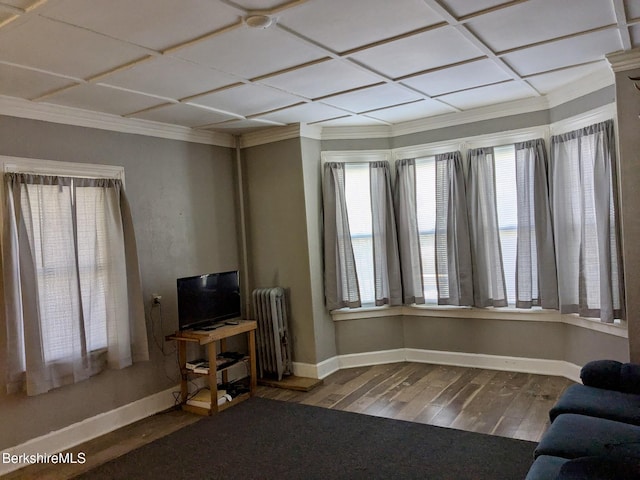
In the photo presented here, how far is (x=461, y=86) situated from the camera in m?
3.91

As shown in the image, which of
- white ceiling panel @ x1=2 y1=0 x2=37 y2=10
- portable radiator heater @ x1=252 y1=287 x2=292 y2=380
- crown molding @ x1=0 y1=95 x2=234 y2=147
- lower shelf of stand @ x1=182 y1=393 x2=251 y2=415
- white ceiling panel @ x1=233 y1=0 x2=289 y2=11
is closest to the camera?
white ceiling panel @ x1=2 y1=0 x2=37 y2=10

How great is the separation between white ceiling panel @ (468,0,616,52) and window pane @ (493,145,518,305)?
180 cm

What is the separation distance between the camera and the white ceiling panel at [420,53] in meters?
2.81

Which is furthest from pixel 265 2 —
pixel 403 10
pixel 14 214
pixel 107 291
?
pixel 107 291

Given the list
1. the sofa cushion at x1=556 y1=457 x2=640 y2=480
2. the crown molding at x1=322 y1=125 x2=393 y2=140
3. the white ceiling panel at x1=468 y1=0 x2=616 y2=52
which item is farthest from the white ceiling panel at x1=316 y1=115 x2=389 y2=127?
the sofa cushion at x1=556 y1=457 x2=640 y2=480

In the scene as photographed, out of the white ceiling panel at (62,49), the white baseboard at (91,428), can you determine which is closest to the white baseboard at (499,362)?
the white baseboard at (91,428)

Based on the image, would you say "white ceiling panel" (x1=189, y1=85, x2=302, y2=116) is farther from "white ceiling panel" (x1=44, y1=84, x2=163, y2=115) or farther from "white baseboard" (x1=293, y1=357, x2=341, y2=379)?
"white baseboard" (x1=293, y1=357, x2=341, y2=379)

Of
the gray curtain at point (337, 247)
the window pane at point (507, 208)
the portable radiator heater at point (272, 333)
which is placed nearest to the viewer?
the window pane at point (507, 208)

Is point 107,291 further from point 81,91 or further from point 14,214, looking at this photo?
point 81,91

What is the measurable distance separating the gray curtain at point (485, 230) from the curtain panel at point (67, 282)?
3.17 m

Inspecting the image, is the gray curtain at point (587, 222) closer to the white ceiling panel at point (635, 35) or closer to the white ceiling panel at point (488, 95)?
the white ceiling panel at point (488, 95)

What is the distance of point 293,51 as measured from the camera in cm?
287

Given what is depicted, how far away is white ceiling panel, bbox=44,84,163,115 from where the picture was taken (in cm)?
334

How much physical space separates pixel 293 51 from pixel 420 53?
81cm
